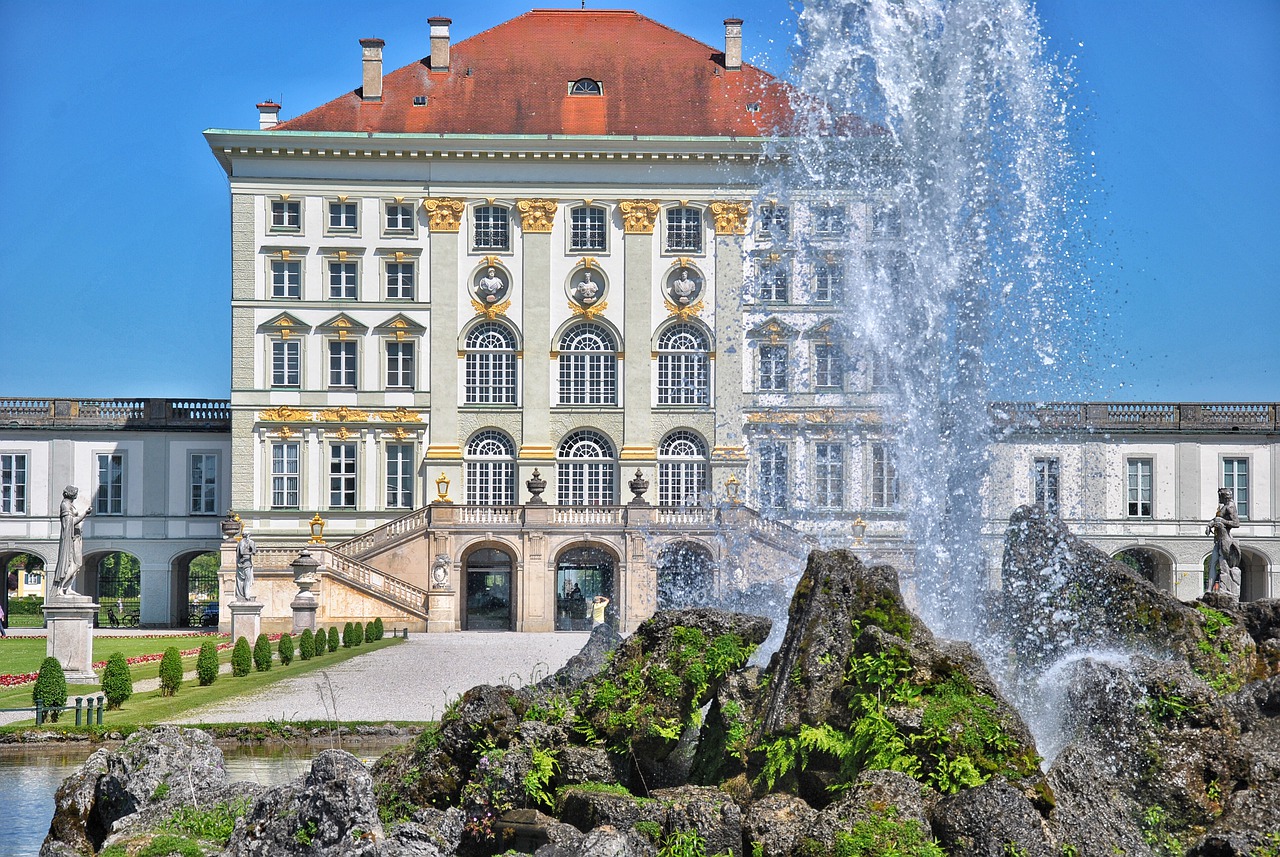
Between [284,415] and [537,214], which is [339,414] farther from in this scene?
[537,214]

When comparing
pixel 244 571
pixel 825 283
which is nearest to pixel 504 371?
pixel 825 283

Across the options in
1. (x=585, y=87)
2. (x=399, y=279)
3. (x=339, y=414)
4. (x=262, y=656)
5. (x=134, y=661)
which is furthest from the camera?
(x=585, y=87)

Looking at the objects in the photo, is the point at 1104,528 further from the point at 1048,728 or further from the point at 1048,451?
the point at 1048,728

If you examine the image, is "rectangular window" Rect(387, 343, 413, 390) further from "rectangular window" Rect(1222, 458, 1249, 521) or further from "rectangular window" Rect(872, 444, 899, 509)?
"rectangular window" Rect(1222, 458, 1249, 521)

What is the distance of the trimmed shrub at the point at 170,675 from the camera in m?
25.3

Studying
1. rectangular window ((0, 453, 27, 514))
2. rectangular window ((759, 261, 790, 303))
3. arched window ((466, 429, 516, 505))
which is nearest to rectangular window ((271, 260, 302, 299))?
arched window ((466, 429, 516, 505))

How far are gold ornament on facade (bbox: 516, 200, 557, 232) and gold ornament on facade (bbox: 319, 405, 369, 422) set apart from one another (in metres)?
9.09

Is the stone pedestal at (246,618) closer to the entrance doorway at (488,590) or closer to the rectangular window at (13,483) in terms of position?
the entrance doorway at (488,590)

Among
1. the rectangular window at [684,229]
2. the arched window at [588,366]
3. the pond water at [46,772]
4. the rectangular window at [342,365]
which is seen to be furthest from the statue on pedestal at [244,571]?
the rectangular window at [684,229]

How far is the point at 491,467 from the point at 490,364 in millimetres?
3739

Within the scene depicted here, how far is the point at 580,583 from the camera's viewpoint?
53.2 metres

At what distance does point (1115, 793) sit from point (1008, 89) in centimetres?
1247

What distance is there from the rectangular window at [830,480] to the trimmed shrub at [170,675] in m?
29.6

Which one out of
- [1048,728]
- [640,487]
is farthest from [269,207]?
[1048,728]
